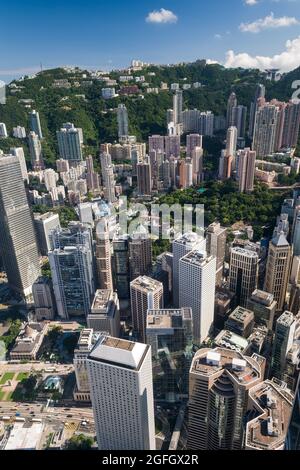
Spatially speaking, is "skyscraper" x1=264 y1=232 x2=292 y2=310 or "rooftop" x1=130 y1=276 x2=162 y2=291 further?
"skyscraper" x1=264 y1=232 x2=292 y2=310

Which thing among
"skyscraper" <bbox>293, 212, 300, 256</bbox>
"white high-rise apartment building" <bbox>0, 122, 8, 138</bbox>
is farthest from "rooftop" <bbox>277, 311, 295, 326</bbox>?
"white high-rise apartment building" <bbox>0, 122, 8, 138</bbox>

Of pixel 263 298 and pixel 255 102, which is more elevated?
pixel 255 102

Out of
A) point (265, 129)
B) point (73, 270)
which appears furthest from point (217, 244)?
point (265, 129)

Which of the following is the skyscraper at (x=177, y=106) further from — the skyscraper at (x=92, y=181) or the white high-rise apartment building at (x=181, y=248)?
the white high-rise apartment building at (x=181, y=248)

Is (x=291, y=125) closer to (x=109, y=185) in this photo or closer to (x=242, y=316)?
(x=109, y=185)

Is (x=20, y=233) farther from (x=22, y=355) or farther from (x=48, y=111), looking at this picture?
(x=48, y=111)

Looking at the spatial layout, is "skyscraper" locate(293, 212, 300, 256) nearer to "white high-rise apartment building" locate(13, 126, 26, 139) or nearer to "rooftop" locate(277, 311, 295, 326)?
"rooftop" locate(277, 311, 295, 326)

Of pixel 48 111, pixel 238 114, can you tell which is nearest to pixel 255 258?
pixel 238 114
